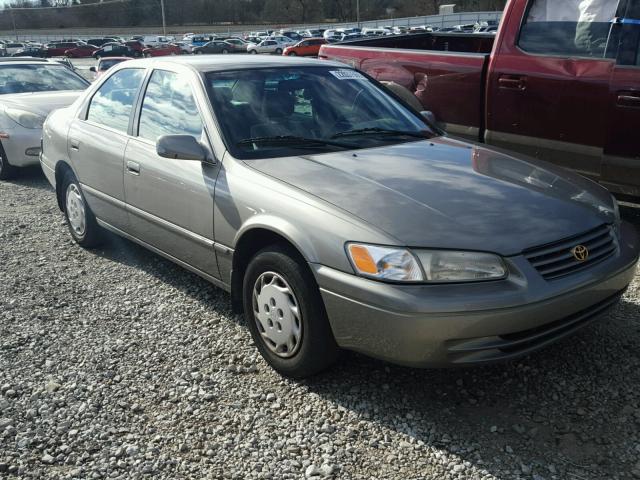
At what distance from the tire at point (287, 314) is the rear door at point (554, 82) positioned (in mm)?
2912

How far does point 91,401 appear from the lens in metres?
3.20

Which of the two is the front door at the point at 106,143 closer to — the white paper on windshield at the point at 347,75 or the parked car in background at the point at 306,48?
the white paper on windshield at the point at 347,75

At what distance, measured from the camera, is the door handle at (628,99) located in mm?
4609

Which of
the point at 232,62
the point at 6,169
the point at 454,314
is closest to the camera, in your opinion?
the point at 454,314

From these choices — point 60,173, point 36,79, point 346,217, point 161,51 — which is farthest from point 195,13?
point 346,217

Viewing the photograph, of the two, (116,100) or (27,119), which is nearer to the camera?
(116,100)

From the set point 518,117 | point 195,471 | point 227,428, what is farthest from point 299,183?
point 518,117

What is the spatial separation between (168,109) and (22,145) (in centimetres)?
486

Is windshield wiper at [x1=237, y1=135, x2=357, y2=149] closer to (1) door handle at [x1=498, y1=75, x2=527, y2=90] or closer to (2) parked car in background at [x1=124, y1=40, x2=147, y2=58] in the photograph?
(1) door handle at [x1=498, y1=75, x2=527, y2=90]

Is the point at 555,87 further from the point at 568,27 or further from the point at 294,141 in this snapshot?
the point at 294,141

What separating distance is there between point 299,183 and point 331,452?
1.27 meters

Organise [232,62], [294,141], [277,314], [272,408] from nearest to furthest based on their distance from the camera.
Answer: [272,408], [277,314], [294,141], [232,62]

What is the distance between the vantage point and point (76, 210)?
543 centimetres

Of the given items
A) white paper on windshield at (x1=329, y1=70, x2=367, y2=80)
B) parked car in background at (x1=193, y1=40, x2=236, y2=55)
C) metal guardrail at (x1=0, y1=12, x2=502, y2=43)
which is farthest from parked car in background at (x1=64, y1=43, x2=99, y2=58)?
white paper on windshield at (x1=329, y1=70, x2=367, y2=80)
